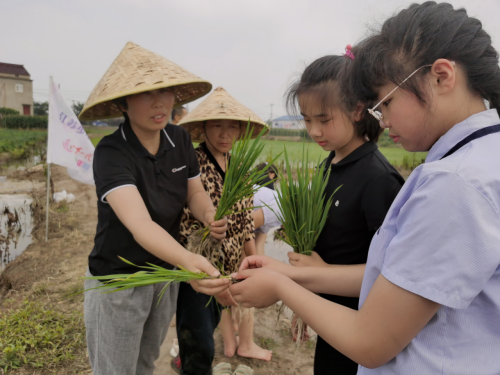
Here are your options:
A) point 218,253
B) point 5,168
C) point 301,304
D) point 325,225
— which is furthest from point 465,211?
point 5,168

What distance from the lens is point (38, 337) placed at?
295 cm

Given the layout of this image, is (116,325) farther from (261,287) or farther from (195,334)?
(261,287)

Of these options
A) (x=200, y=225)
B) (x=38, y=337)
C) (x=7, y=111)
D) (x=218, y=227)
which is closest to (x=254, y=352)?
(x=200, y=225)

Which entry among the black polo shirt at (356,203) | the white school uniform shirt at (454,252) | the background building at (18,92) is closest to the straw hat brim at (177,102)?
the black polo shirt at (356,203)

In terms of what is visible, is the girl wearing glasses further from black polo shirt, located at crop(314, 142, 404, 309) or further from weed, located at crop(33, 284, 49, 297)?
weed, located at crop(33, 284, 49, 297)

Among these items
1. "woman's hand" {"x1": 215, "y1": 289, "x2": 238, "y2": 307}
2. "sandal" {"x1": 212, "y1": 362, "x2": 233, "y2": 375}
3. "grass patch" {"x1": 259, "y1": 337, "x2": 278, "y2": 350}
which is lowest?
"grass patch" {"x1": 259, "y1": 337, "x2": 278, "y2": 350}

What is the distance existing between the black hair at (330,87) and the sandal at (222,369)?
196 cm

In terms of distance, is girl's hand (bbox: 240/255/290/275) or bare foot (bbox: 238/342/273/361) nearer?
girl's hand (bbox: 240/255/290/275)

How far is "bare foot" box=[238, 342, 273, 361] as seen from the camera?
285 centimetres

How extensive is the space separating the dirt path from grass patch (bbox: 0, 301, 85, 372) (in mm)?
79

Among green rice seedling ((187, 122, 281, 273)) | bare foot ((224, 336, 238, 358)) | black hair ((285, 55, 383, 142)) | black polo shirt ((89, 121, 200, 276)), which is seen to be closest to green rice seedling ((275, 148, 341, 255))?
green rice seedling ((187, 122, 281, 273))

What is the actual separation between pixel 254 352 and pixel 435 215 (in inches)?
101

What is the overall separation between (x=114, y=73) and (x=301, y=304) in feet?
4.84

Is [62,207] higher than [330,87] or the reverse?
the reverse
